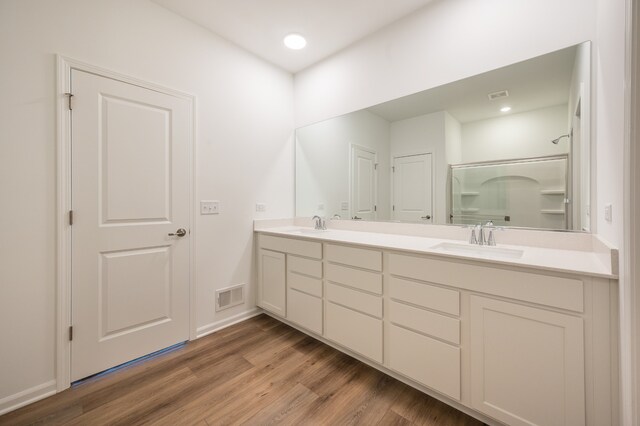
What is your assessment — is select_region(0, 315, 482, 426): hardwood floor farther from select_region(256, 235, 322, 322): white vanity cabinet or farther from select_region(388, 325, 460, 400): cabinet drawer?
select_region(256, 235, 322, 322): white vanity cabinet

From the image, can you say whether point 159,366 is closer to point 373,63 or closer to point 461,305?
point 461,305

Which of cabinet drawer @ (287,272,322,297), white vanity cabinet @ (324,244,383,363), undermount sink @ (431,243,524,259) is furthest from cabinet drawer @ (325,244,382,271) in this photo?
undermount sink @ (431,243,524,259)

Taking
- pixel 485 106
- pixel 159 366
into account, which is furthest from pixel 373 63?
pixel 159 366

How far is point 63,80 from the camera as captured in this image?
5.35 ft

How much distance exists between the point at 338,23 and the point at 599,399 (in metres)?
2.79

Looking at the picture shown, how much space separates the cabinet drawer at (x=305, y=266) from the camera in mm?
2098

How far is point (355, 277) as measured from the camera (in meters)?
1.84

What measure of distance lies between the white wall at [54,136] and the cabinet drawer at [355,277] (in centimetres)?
107

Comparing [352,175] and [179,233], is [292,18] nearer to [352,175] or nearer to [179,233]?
[352,175]

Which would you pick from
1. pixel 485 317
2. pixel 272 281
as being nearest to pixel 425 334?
pixel 485 317

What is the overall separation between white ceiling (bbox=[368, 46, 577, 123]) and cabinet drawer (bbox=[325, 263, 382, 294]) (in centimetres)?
128

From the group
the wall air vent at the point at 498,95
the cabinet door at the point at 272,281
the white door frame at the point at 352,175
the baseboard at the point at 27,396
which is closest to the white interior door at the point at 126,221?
the baseboard at the point at 27,396

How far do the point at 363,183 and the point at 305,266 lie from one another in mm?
954

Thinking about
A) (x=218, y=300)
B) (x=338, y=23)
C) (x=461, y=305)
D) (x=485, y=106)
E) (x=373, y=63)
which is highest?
(x=338, y=23)
